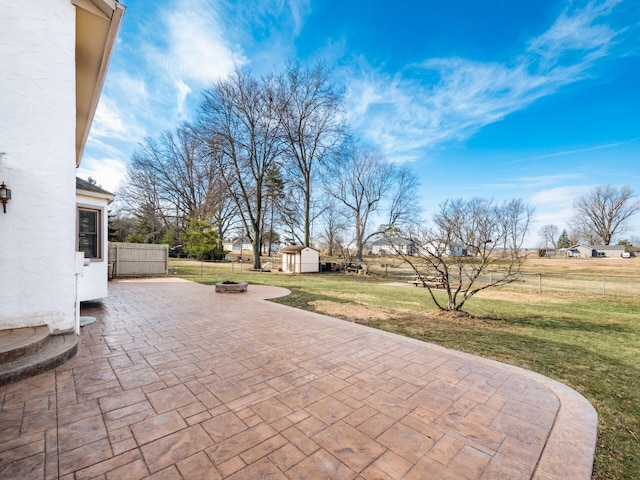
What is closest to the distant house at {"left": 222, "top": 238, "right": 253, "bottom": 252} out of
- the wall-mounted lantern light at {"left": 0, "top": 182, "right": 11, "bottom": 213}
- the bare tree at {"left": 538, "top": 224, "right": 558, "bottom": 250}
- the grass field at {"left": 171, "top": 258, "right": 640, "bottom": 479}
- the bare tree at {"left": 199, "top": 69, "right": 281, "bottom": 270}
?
the bare tree at {"left": 199, "top": 69, "right": 281, "bottom": 270}

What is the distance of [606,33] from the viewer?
29.8 ft

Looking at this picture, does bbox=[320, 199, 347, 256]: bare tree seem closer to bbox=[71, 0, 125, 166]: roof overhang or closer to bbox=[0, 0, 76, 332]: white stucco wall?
bbox=[71, 0, 125, 166]: roof overhang

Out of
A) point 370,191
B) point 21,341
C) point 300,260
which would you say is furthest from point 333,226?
point 21,341

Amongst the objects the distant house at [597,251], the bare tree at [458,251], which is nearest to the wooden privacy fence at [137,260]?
the bare tree at [458,251]

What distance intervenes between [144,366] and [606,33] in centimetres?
1556

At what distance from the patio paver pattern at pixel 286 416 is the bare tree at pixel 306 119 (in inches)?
735

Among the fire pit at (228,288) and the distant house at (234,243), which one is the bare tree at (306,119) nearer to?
the distant house at (234,243)

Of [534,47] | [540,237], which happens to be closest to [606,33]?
[534,47]

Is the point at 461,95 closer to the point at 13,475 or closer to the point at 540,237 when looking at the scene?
the point at 13,475

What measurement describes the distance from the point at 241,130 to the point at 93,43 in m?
16.7

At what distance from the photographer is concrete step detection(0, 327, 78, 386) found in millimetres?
2900

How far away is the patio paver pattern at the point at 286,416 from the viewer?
1.84 meters

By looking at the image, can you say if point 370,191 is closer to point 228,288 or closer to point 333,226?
point 333,226

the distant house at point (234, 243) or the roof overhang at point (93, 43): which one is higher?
the roof overhang at point (93, 43)
